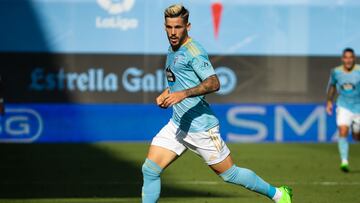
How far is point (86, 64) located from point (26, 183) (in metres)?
8.50

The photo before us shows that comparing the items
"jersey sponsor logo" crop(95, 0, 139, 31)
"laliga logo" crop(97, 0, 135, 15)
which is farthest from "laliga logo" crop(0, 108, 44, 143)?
"laliga logo" crop(97, 0, 135, 15)

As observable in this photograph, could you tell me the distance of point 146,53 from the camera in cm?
2252

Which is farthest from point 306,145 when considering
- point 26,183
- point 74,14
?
point 26,183

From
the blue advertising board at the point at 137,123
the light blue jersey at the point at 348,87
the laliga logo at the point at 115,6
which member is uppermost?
the laliga logo at the point at 115,6

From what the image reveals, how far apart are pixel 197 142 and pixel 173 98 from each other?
88 centimetres

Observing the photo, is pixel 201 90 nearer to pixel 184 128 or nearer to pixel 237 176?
pixel 184 128

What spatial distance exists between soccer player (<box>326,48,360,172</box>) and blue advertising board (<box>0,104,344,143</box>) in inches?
209

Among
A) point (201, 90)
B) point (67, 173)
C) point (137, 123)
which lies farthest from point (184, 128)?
point (137, 123)

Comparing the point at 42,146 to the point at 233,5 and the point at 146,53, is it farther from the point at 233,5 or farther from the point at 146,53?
the point at 233,5

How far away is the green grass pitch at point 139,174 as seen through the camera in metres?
12.6

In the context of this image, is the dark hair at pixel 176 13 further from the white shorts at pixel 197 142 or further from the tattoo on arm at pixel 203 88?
the white shorts at pixel 197 142

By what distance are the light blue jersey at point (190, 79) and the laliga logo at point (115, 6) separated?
12.8m

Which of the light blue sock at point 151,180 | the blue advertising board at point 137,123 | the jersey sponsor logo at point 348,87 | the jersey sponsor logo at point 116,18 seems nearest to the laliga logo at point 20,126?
the blue advertising board at point 137,123

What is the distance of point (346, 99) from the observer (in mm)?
16688
